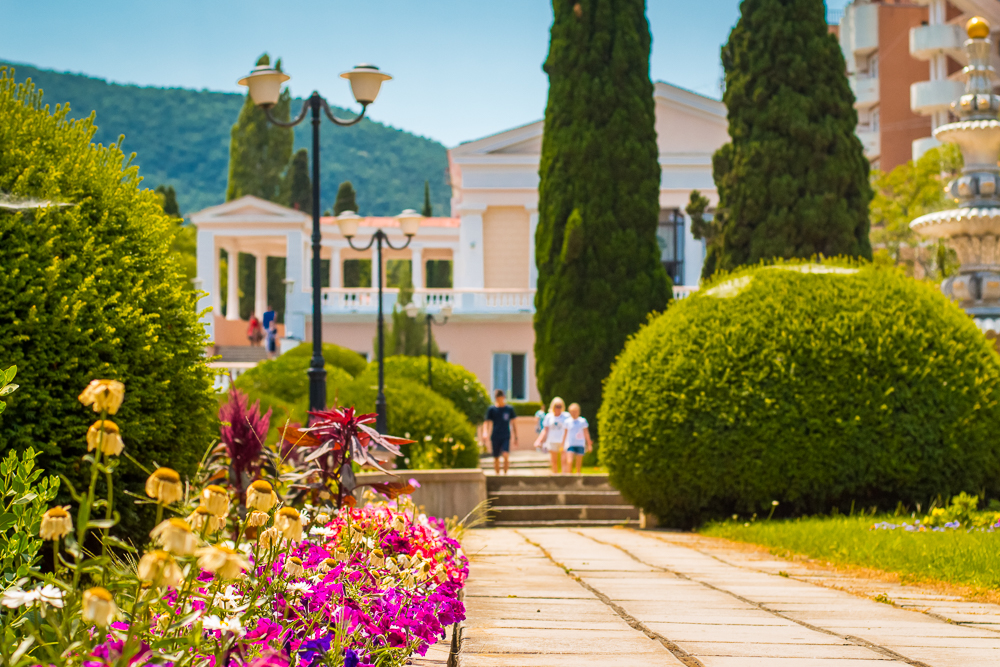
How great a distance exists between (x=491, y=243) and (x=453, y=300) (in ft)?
13.4

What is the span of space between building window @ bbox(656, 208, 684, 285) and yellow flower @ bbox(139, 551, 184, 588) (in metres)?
36.5

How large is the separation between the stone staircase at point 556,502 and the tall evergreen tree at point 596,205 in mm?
7490

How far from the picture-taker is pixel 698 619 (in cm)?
462

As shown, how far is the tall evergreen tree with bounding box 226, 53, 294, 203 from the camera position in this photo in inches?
2030

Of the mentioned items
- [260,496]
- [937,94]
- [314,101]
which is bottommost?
[260,496]

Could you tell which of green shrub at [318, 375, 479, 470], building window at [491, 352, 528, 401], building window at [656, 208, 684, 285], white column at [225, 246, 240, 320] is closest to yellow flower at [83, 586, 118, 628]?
green shrub at [318, 375, 479, 470]

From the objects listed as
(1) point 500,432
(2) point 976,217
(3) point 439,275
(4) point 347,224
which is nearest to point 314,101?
(4) point 347,224

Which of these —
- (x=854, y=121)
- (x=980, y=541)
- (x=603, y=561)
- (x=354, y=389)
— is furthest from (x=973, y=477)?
(x=854, y=121)

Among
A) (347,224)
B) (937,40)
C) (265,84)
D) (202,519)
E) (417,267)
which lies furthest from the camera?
(937,40)

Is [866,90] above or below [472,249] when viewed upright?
above

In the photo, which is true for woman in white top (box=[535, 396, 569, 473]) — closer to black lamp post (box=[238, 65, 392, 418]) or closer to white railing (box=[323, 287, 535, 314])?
black lamp post (box=[238, 65, 392, 418])

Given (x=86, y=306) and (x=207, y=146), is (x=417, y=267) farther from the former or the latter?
(x=207, y=146)

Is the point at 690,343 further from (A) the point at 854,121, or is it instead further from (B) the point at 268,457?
(A) the point at 854,121

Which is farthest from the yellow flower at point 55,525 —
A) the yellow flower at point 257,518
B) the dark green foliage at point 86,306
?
the dark green foliage at point 86,306
